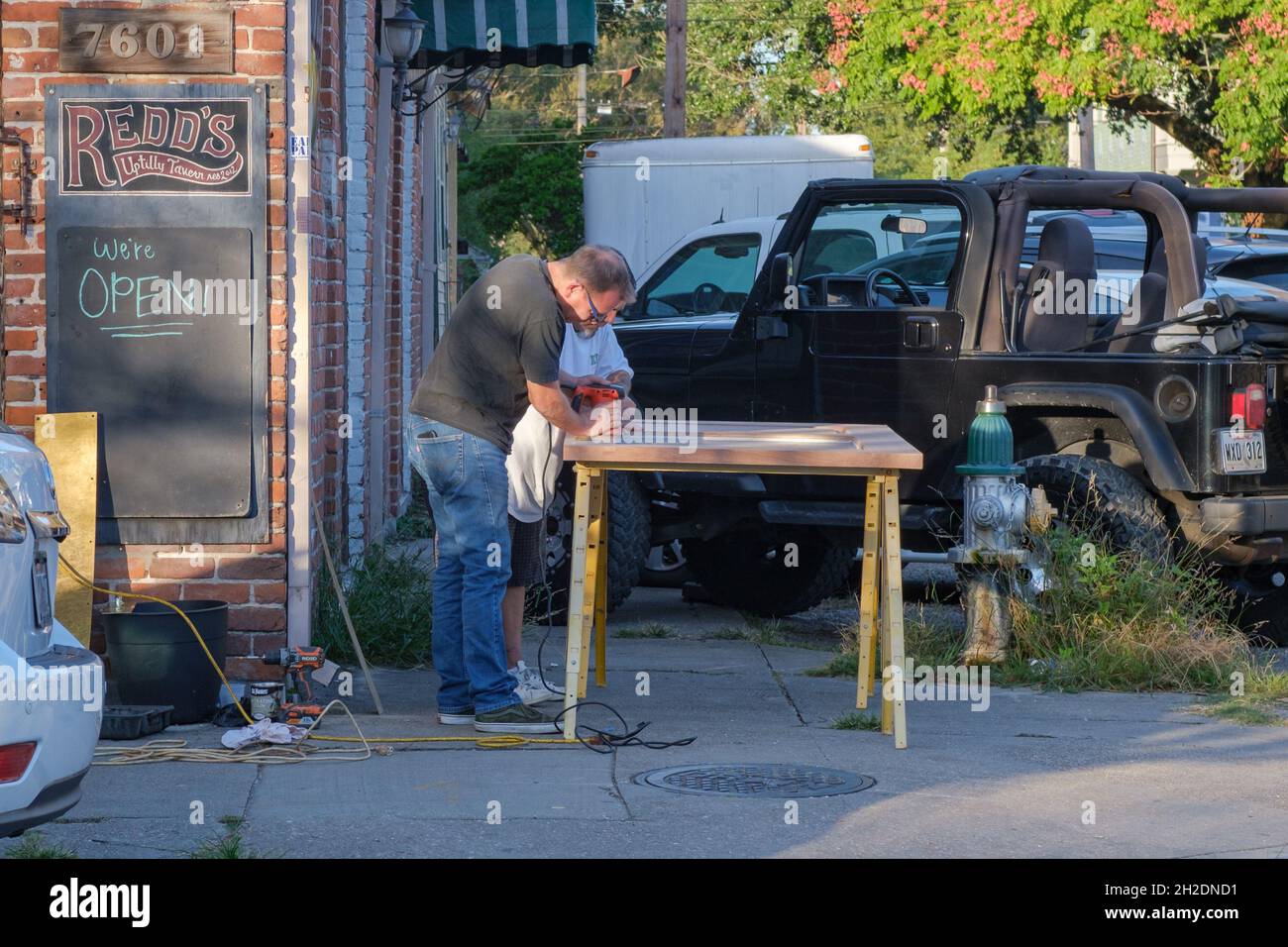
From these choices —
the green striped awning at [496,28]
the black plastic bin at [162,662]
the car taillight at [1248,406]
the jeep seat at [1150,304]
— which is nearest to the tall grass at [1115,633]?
the car taillight at [1248,406]

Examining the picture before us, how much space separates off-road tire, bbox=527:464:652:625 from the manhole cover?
2.94 meters

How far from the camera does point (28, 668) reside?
13.3 ft

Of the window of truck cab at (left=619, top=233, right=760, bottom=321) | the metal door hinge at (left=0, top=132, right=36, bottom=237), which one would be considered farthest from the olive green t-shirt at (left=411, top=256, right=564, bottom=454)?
the window of truck cab at (left=619, top=233, right=760, bottom=321)

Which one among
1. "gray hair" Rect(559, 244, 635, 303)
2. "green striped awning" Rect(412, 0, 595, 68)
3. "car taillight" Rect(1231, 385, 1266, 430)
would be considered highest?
"green striped awning" Rect(412, 0, 595, 68)

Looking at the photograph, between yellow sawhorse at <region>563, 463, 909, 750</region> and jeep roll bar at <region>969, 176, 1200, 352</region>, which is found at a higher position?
jeep roll bar at <region>969, 176, 1200, 352</region>

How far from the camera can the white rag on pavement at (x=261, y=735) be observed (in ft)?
20.7

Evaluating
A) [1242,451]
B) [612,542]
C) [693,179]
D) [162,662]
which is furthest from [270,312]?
[693,179]

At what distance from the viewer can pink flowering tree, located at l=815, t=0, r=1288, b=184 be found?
68.5 feet

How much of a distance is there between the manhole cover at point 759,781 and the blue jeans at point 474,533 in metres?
0.88

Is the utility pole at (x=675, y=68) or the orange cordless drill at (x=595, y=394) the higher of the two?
the utility pole at (x=675, y=68)

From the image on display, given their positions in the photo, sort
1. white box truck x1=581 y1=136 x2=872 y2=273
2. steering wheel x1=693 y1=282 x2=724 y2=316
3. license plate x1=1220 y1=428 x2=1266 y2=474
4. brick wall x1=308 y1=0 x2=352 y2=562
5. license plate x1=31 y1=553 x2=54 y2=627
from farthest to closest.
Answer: white box truck x1=581 y1=136 x2=872 y2=273 → steering wheel x1=693 y1=282 x2=724 y2=316 → license plate x1=1220 y1=428 x2=1266 y2=474 → brick wall x1=308 y1=0 x2=352 y2=562 → license plate x1=31 y1=553 x2=54 y2=627

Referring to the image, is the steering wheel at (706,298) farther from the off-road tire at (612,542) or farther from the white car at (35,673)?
the white car at (35,673)

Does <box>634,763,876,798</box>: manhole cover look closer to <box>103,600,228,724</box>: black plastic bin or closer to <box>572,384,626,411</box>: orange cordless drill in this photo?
<box>572,384,626,411</box>: orange cordless drill

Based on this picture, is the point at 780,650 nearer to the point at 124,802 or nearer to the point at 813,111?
the point at 124,802
